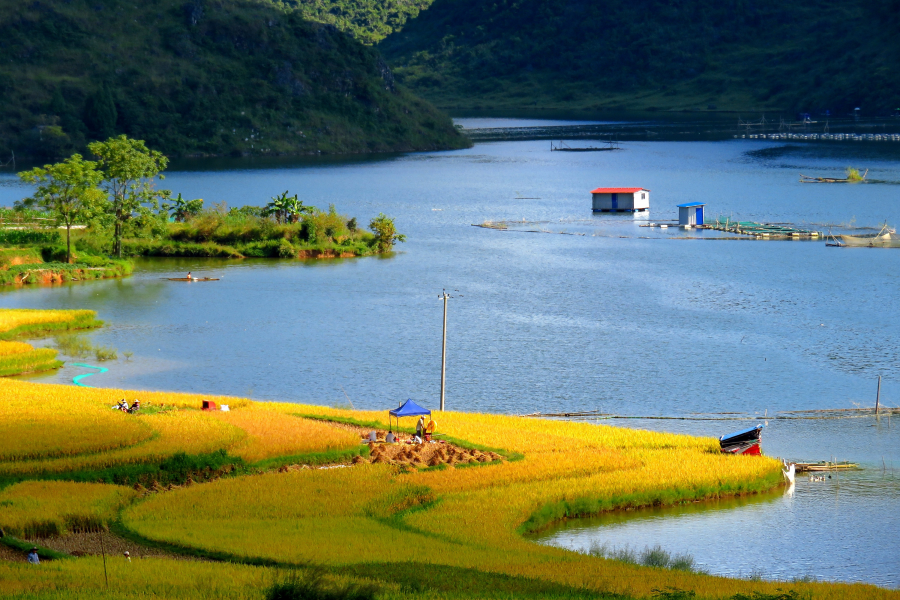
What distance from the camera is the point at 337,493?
123ft

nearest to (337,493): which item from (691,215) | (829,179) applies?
(691,215)

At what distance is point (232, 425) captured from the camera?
45750mm

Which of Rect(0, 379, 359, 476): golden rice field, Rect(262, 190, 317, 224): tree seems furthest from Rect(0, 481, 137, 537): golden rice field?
Rect(262, 190, 317, 224): tree

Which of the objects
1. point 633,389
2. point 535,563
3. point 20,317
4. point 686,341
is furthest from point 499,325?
point 535,563

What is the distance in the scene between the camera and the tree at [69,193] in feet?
313

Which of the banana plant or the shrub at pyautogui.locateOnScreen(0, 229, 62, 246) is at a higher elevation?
the banana plant

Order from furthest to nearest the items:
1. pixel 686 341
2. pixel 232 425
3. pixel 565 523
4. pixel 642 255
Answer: pixel 642 255
pixel 686 341
pixel 232 425
pixel 565 523

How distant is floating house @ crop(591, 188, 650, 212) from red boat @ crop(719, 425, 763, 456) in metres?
99.5

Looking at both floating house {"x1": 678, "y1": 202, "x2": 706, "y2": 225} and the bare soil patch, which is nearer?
the bare soil patch

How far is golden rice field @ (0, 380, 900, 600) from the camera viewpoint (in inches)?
1146

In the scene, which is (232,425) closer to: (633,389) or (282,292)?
(633,389)

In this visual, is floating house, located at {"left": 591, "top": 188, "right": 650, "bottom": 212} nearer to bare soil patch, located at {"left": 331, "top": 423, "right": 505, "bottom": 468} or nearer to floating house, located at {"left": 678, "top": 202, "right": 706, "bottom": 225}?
floating house, located at {"left": 678, "top": 202, "right": 706, "bottom": 225}

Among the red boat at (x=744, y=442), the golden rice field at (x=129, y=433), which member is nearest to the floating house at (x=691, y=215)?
the red boat at (x=744, y=442)

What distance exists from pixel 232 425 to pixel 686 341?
37.0 metres
